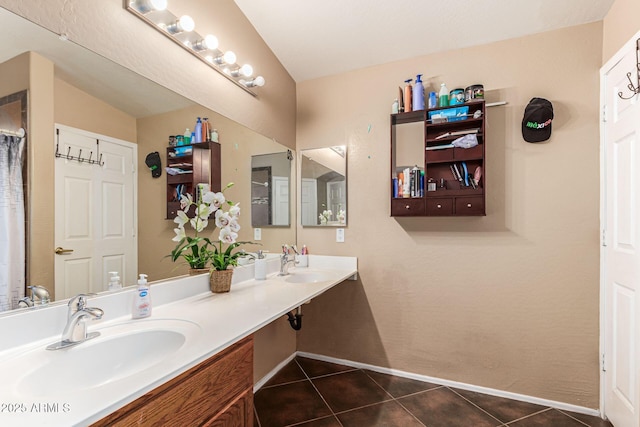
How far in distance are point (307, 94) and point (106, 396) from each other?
2466mm

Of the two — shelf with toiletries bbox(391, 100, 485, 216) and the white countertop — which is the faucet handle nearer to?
the white countertop

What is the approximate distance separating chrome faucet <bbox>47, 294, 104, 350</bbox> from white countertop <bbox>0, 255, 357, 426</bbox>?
33 mm

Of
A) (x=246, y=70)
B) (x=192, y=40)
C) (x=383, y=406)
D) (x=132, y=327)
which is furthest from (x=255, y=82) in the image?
(x=383, y=406)

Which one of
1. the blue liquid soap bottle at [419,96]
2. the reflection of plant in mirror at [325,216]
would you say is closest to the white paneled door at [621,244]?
the blue liquid soap bottle at [419,96]

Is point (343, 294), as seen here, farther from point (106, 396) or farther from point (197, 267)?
point (106, 396)

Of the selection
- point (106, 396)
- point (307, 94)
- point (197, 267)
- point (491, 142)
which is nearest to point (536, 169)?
point (491, 142)

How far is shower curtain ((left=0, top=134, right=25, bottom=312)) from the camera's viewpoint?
0.99 metres

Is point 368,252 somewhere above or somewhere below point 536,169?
below

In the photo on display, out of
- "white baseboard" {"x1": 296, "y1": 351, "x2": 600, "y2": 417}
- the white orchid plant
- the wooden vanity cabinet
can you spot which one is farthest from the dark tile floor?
the white orchid plant

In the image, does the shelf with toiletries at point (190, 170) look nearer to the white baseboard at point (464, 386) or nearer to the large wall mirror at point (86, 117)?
the large wall mirror at point (86, 117)

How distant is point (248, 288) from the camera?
1874 mm

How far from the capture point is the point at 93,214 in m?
1.24

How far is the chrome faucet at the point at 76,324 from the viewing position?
1.01 meters

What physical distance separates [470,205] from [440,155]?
1.23 ft
